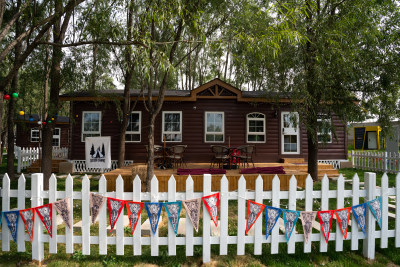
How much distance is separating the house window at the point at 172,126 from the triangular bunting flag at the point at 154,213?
27.3 ft

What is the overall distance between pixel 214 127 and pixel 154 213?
8.56 meters

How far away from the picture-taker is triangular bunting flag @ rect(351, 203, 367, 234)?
2.76 meters

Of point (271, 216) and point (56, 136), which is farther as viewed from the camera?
point (56, 136)

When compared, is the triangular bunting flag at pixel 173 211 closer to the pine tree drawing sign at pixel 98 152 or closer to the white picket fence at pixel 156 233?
the white picket fence at pixel 156 233

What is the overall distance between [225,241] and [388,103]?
6222 mm

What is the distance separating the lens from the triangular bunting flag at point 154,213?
2607 mm

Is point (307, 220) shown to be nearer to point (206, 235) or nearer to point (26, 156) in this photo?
point (206, 235)

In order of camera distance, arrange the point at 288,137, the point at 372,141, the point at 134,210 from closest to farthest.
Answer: the point at 134,210
the point at 288,137
the point at 372,141

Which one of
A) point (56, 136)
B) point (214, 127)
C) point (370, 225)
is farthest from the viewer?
point (56, 136)

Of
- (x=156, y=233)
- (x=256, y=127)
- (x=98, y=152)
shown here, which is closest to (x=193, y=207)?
(x=156, y=233)

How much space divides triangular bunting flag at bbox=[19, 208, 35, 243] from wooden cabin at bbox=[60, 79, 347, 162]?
8250mm

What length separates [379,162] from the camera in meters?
10.3

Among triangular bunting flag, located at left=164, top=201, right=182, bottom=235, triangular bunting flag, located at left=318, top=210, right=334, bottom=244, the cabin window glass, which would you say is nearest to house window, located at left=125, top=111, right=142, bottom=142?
triangular bunting flag, located at left=164, top=201, right=182, bottom=235

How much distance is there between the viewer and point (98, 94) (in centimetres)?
812
